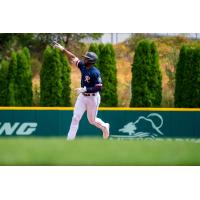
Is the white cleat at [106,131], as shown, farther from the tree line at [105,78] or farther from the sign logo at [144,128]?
the tree line at [105,78]

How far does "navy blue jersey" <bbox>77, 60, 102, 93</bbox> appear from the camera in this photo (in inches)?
622

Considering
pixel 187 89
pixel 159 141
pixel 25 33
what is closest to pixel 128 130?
pixel 159 141

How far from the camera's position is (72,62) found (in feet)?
53.4

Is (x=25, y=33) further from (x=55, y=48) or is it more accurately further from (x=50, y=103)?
(x=50, y=103)

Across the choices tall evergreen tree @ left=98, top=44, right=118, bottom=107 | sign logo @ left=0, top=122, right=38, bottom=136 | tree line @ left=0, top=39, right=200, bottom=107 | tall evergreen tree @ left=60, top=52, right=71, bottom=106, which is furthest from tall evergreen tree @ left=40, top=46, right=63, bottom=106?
tall evergreen tree @ left=98, top=44, right=118, bottom=107

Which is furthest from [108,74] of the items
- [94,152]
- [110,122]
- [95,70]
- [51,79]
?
[94,152]

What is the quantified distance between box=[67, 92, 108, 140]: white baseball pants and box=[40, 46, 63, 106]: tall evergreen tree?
2.67ft

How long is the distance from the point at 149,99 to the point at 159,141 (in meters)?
1.54

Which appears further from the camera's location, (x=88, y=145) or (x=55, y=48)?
(x=55, y=48)

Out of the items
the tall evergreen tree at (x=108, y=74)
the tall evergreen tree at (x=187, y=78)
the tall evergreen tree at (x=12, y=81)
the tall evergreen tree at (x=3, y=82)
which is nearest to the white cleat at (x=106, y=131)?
the tall evergreen tree at (x=108, y=74)

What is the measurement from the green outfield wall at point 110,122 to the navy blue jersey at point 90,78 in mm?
621
